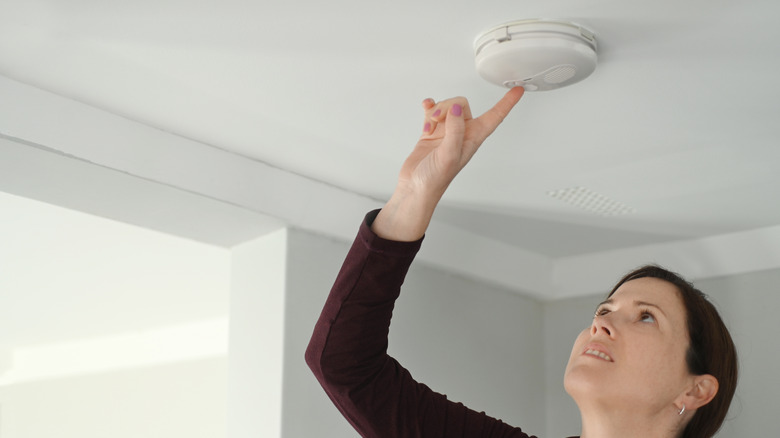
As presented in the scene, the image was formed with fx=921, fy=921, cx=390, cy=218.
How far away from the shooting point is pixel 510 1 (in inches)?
65.8

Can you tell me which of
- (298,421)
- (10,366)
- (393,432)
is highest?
(10,366)

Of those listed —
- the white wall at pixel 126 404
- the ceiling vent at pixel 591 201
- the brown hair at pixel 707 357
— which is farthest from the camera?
the white wall at pixel 126 404

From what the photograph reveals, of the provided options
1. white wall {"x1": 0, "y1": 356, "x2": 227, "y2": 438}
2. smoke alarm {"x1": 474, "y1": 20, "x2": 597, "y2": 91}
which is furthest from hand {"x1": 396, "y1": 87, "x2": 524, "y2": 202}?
white wall {"x1": 0, "y1": 356, "x2": 227, "y2": 438}

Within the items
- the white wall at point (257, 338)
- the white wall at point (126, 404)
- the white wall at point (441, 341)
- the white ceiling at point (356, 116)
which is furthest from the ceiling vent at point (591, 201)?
the white wall at point (126, 404)

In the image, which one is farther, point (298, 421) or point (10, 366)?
point (10, 366)

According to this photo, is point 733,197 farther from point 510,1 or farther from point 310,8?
point 310,8

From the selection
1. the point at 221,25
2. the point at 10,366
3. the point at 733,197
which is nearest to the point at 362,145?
the point at 221,25

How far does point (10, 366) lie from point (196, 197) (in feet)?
12.3

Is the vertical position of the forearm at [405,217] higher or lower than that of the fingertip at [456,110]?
lower

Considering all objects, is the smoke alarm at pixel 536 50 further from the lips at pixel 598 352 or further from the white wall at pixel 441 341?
the white wall at pixel 441 341

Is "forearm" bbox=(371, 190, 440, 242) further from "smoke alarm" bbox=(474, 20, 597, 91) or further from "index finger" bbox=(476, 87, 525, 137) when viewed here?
"smoke alarm" bbox=(474, 20, 597, 91)

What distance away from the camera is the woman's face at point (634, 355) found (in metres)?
1.56

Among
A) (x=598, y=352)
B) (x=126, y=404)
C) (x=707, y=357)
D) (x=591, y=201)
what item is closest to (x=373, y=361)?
(x=598, y=352)

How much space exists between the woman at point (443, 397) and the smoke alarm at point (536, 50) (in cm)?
16
